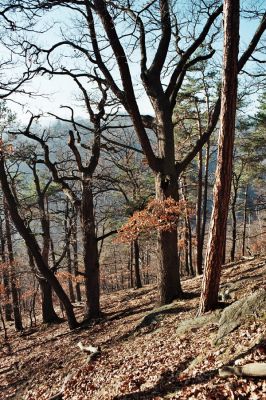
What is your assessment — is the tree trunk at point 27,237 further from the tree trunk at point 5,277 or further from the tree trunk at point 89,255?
the tree trunk at point 5,277

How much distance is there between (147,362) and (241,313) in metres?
1.99

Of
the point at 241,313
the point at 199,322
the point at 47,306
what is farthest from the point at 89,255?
the point at 241,313

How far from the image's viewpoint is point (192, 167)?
24.6 meters

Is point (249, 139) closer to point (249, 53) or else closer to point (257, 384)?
point (249, 53)

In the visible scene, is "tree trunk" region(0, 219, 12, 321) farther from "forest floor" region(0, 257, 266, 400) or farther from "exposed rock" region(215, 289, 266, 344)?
"exposed rock" region(215, 289, 266, 344)

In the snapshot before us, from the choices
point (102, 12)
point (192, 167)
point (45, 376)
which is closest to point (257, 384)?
point (45, 376)

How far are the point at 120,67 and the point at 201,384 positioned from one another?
627cm

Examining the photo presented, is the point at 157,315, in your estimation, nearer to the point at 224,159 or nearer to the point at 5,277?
the point at 224,159

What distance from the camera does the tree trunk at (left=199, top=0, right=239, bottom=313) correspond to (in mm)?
6742

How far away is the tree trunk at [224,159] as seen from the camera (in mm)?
6742

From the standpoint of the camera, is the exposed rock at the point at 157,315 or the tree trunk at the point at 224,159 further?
the exposed rock at the point at 157,315

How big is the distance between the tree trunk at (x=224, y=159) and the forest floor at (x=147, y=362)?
861 mm

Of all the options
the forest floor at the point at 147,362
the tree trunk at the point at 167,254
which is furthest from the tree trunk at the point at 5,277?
the tree trunk at the point at 167,254

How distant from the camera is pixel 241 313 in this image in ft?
22.2
